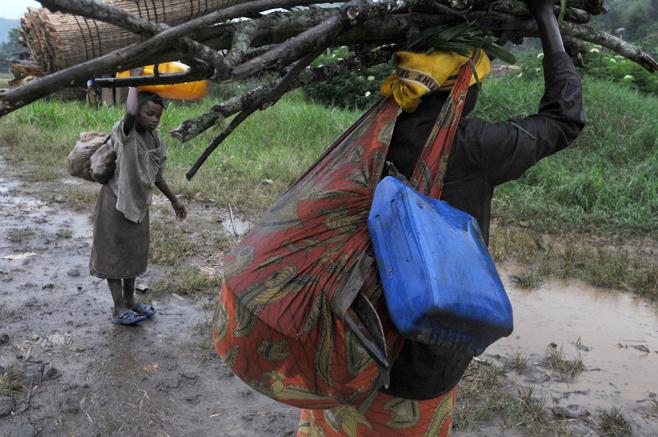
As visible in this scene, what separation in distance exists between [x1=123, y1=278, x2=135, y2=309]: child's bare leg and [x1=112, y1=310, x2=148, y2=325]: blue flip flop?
100 mm

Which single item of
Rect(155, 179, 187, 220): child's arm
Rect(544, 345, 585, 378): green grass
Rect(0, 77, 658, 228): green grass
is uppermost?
Rect(155, 179, 187, 220): child's arm

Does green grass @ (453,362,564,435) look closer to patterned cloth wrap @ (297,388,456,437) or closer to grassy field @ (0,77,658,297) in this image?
patterned cloth wrap @ (297,388,456,437)

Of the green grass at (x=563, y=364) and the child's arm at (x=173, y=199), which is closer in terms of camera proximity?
the green grass at (x=563, y=364)

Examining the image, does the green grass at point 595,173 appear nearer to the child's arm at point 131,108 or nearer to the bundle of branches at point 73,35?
the child's arm at point 131,108

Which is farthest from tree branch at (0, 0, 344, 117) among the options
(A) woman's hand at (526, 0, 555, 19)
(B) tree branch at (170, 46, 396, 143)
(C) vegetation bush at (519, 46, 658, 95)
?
(C) vegetation bush at (519, 46, 658, 95)

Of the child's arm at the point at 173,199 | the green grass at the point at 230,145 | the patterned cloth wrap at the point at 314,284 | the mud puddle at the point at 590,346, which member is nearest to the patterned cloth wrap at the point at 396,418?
the patterned cloth wrap at the point at 314,284

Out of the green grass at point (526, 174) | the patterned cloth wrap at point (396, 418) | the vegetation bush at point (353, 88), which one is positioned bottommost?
the vegetation bush at point (353, 88)

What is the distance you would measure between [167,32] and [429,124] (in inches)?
28.9

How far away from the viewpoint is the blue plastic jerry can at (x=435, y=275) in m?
1.32

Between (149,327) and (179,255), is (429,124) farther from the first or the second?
(179,255)

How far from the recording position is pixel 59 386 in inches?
124

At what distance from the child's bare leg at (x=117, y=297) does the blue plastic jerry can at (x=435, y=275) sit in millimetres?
2718

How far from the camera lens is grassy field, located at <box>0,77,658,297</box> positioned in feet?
17.1

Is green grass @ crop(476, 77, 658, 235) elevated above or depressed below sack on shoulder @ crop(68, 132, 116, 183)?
below
